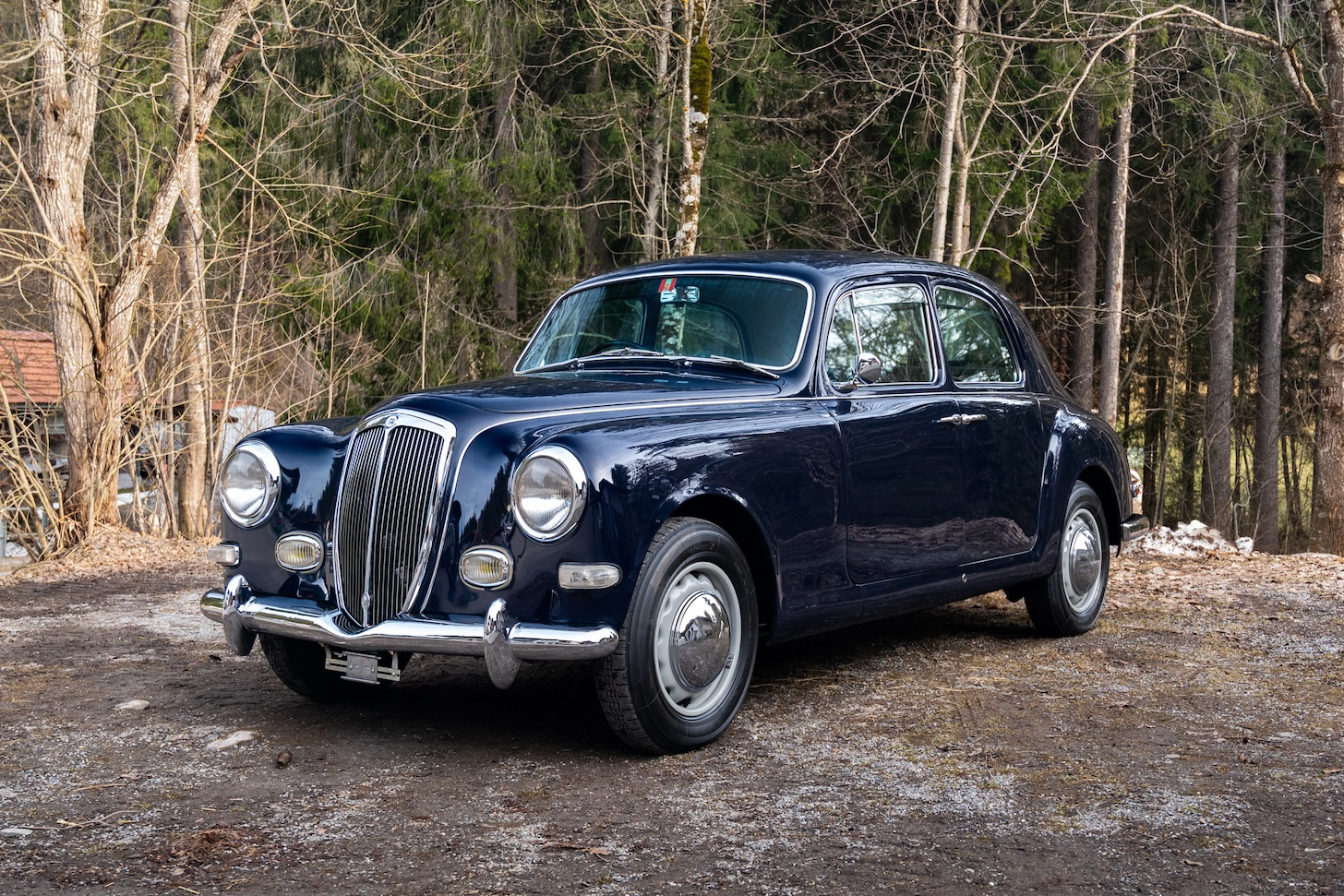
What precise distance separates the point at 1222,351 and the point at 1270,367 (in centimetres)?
180

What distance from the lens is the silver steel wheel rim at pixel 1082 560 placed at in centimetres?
737

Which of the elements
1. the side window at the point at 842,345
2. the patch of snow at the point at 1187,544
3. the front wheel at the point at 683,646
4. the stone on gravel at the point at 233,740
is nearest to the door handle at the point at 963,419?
the side window at the point at 842,345

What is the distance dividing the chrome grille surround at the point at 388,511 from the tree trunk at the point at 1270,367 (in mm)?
23740

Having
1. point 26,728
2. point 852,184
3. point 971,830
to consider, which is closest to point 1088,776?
point 971,830

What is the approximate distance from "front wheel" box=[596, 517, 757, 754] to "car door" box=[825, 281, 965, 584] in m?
0.78

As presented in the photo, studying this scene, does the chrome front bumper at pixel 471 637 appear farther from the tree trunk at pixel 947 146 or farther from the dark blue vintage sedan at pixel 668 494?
the tree trunk at pixel 947 146

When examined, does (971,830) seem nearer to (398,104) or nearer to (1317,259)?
(398,104)

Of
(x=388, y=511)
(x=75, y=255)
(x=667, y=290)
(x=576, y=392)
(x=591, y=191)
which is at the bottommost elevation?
(x=388, y=511)

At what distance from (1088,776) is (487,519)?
221cm

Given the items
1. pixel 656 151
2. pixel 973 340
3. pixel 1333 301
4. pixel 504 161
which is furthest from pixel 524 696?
pixel 504 161

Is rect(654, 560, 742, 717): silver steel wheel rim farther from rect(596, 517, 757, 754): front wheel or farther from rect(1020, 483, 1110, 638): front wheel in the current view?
rect(1020, 483, 1110, 638): front wheel

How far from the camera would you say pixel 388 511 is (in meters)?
4.90

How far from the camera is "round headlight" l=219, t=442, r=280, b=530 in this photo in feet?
17.4

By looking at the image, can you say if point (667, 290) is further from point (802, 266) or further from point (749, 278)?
point (802, 266)
